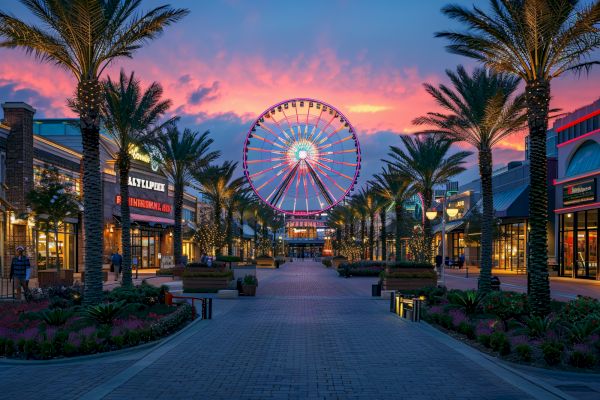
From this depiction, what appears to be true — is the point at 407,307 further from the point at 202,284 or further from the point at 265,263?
the point at 265,263

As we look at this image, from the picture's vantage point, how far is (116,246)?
5225 cm

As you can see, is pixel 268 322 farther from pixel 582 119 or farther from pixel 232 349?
pixel 582 119

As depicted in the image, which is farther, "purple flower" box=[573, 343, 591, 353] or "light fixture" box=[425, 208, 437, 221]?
"light fixture" box=[425, 208, 437, 221]

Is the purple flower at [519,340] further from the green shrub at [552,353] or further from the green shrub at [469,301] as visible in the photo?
the green shrub at [469,301]

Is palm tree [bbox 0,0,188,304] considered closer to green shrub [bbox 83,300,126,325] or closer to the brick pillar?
green shrub [bbox 83,300,126,325]

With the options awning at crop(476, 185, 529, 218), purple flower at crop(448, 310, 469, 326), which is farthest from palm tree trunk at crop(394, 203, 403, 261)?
purple flower at crop(448, 310, 469, 326)

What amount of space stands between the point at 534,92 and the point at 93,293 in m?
12.9

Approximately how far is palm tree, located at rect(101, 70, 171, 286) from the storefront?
28615mm

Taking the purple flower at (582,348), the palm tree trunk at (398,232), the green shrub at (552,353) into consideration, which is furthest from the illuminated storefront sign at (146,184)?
the green shrub at (552,353)

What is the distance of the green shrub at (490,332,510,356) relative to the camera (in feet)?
36.6

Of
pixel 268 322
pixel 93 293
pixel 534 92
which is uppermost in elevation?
pixel 534 92

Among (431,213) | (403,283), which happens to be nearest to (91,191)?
(403,283)

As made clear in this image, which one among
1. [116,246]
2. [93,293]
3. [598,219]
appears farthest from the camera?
[116,246]

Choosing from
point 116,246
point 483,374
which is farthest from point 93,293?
point 116,246
